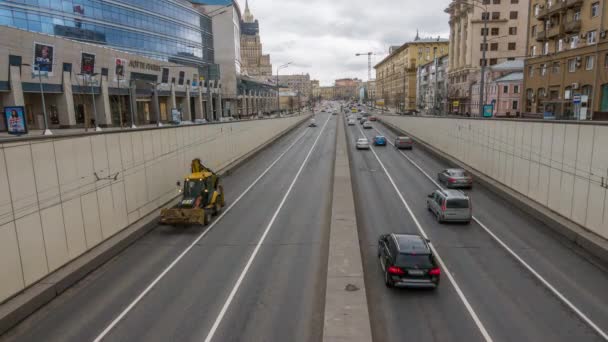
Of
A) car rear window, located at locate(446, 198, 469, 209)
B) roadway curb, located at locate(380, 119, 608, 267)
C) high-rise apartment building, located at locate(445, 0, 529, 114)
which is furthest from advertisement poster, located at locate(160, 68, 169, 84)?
high-rise apartment building, located at locate(445, 0, 529, 114)

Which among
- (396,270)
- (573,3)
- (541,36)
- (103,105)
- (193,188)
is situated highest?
(573,3)

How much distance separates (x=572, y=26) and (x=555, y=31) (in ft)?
11.0

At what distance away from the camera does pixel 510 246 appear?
1706 cm

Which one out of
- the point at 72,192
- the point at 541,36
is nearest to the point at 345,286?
the point at 72,192

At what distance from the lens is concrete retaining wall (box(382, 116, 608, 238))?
16125 millimetres

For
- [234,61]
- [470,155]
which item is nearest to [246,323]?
[470,155]

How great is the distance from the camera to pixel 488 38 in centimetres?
8444

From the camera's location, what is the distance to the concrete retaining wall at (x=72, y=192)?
1196 cm

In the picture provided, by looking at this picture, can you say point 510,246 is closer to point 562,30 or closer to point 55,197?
point 55,197

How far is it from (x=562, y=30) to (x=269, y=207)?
43.8 meters

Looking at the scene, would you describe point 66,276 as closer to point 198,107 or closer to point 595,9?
point 595,9

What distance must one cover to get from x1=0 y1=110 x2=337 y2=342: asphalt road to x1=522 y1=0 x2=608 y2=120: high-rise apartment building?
2889cm

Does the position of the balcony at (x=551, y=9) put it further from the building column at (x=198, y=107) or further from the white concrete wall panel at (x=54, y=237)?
the white concrete wall panel at (x=54, y=237)

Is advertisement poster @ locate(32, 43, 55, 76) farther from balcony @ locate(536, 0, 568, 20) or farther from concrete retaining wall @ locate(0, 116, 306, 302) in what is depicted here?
balcony @ locate(536, 0, 568, 20)
